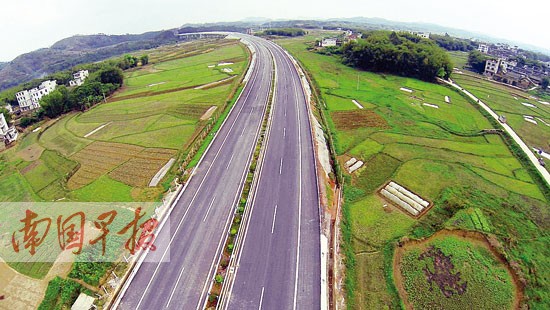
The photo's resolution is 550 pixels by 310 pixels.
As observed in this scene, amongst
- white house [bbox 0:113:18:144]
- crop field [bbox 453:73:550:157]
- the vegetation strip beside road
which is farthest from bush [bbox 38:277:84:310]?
crop field [bbox 453:73:550:157]

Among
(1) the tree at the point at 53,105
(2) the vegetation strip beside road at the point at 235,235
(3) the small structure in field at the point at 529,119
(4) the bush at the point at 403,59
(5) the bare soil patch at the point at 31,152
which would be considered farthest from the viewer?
(4) the bush at the point at 403,59

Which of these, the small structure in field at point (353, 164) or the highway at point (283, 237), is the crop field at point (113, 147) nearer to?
the highway at point (283, 237)

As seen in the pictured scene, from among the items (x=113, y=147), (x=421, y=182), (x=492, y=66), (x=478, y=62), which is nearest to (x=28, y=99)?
(x=113, y=147)

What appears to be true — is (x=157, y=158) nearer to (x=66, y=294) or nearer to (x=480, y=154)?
(x=66, y=294)

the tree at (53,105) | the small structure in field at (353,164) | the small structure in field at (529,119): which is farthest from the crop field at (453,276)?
the tree at (53,105)

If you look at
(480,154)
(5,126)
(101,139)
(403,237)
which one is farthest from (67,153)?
(480,154)

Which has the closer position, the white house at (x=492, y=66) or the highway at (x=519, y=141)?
the highway at (x=519, y=141)

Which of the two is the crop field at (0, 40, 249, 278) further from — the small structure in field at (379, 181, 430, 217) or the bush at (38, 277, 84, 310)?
the small structure in field at (379, 181, 430, 217)
